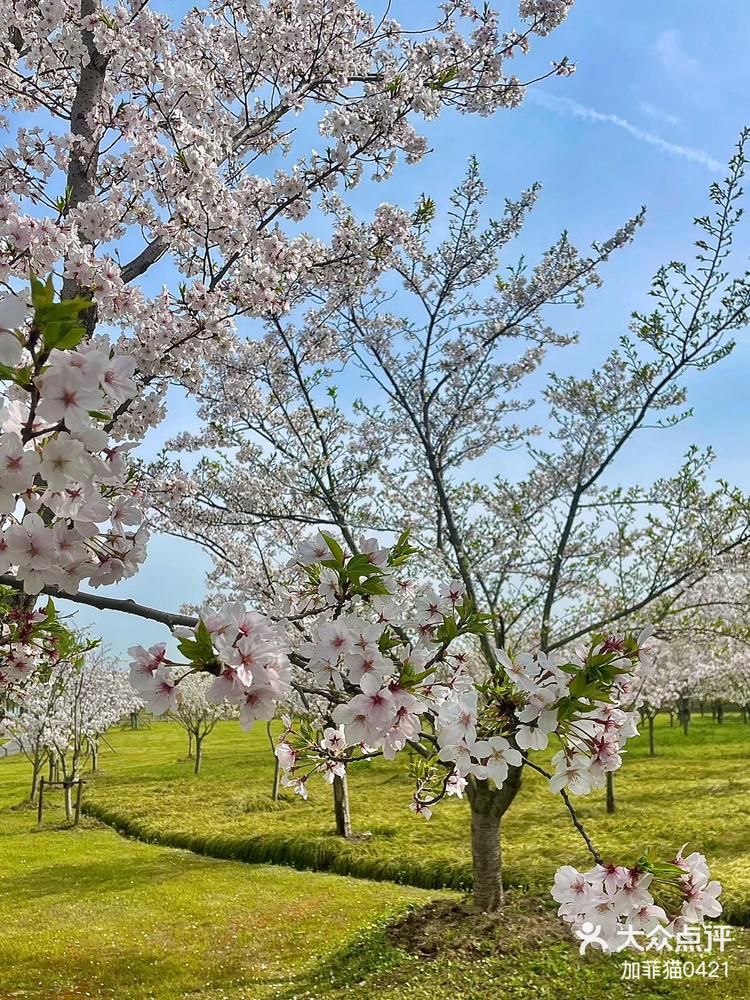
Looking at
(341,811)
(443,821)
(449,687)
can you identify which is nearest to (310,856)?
(341,811)

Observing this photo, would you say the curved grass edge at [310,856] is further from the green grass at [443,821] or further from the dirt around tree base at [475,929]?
the dirt around tree base at [475,929]

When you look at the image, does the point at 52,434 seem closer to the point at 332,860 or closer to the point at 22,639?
the point at 22,639

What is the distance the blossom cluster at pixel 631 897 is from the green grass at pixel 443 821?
25.1 ft

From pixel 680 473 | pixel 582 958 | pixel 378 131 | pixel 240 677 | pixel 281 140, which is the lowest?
pixel 582 958

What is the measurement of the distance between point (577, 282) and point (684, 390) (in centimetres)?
169

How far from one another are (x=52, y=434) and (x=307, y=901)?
33.0 ft

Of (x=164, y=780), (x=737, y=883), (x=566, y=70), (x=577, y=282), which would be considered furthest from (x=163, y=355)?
(x=164, y=780)

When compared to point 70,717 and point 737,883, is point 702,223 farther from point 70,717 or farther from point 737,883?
point 70,717

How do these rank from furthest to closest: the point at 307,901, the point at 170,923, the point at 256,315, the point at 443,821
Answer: the point at 443,821 → the point at 307,901 → the point at 170,923 → the point at 256,315

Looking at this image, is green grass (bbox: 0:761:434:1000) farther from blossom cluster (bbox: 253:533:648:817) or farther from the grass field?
blossom cluster (bbox: 253:533:648:817)

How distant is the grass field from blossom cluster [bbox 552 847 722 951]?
530cm

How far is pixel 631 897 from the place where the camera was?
1808 mm

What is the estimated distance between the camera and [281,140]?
5.32 meters

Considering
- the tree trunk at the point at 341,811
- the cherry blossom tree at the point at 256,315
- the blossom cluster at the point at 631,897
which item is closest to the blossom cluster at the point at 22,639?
the cherry blossom tree at the point at 256,315
